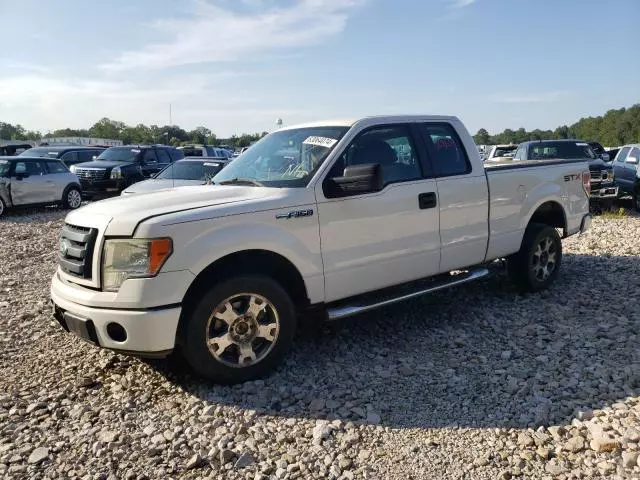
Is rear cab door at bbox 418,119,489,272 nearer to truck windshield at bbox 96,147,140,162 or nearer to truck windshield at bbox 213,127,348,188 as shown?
truck windshield at bbox 213,127,348,188

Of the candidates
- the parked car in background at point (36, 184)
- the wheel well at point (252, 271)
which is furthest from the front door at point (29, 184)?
the wheel well at point (252, 271)

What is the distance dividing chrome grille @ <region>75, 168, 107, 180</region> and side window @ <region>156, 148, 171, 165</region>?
6.54ft

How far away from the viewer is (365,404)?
3785mm

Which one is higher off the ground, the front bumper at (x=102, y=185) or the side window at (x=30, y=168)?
the side window at (x=30, y=168)

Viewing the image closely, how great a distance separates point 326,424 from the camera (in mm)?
3518

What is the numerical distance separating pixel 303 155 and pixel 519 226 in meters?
2.63

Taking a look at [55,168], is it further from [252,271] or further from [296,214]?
[296,214]

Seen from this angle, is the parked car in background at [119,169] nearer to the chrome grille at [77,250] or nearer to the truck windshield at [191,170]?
the truck windshield at [191,170]

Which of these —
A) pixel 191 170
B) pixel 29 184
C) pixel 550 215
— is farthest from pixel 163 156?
pixel 550 215

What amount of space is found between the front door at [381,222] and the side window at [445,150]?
199mm

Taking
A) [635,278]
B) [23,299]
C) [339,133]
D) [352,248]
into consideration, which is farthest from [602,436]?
[23,299]

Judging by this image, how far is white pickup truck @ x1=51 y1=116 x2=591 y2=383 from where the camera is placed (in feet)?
12.0

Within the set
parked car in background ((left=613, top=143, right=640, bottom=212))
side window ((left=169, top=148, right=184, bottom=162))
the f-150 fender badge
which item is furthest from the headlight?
side window ((left=169, top=148, right=184, bottom=162))

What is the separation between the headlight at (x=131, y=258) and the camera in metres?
3.58
